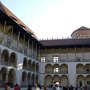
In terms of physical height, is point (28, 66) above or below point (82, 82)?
above

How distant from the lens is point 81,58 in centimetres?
4091

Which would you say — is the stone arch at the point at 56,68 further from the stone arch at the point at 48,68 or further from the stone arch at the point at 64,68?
the stone arch at the point at 64,68

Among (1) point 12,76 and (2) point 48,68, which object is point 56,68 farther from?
(1) point 12,76

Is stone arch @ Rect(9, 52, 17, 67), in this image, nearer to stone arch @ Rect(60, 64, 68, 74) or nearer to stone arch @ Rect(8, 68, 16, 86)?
stone arch @ Rect(8, 68, 16, 86)

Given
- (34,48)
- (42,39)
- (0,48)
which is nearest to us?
(0,48)

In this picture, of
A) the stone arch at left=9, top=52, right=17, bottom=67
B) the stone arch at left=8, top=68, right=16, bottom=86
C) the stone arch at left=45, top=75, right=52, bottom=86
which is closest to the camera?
the stone arch at left=8, top=68, right=16, bottom=86

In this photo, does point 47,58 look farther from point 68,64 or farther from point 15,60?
point 15,60

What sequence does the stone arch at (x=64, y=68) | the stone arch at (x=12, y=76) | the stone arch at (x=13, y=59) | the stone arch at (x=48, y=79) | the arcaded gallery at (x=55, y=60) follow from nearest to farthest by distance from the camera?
the stone arch at (x=12, y=76) < the stone arch at (x=13, y=59) < the arcaded gallery at (x=55, y=60) < the stone arch at (x=64, y=68) < the stone arch at (x=48, y=79)

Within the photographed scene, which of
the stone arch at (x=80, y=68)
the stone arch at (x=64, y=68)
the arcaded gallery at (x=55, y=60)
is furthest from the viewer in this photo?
the stone arch at (x=64, y=68)

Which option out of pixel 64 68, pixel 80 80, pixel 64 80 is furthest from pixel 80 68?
pixel 64 80

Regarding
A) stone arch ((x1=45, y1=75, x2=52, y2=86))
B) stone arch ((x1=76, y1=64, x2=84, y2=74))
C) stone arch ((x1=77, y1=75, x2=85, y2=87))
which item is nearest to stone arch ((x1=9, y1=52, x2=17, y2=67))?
stone arch ((x1=45, y1=75, x2=52, y2=86))

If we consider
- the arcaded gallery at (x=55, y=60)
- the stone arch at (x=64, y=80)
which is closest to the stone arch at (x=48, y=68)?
the arcaded gallery at (x=55, y=60)

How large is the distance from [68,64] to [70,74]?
1.84 meters

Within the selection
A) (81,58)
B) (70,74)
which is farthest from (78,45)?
(70,74)
